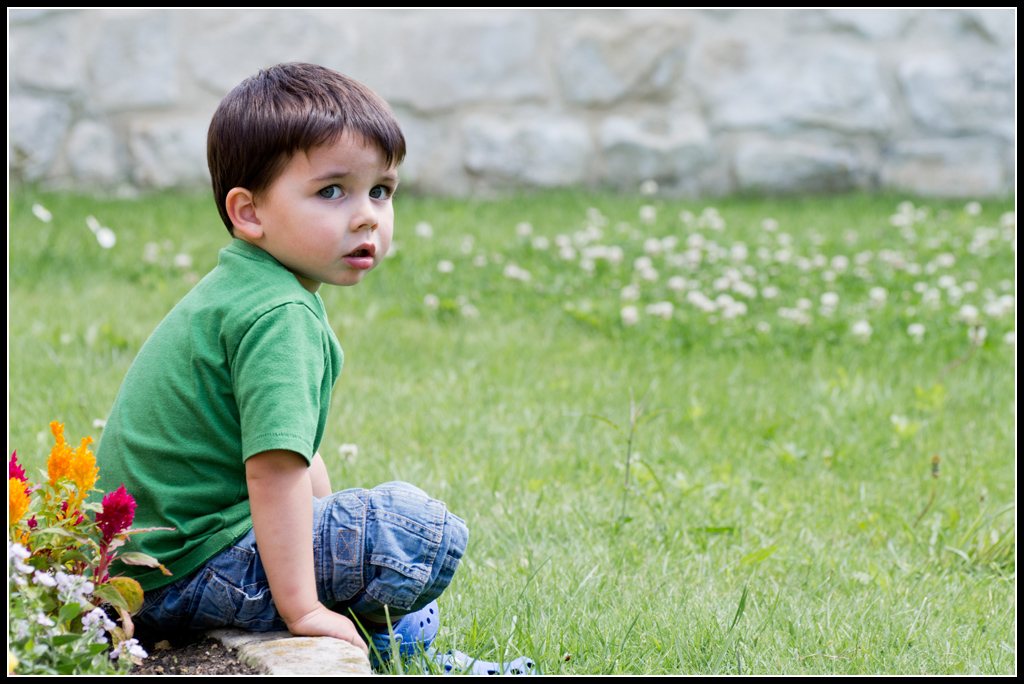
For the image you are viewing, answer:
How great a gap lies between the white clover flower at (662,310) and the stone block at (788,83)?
9.88 ft

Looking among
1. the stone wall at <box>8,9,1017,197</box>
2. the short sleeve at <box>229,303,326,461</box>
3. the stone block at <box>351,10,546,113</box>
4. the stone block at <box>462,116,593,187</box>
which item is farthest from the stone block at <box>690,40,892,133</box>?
the short sleeve at <box>229,303,326,461</box>

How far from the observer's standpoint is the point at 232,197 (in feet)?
5.76

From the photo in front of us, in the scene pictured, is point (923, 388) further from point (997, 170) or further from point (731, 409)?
point (997, 170)

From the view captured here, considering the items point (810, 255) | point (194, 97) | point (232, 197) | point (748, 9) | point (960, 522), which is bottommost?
point (960, 522)

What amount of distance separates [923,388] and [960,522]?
122 centimetres

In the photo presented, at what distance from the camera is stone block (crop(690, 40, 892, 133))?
6844 mm

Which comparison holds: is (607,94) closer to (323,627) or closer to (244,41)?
(244,41)

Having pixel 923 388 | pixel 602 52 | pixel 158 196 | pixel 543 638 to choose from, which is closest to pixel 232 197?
pixel 543 638

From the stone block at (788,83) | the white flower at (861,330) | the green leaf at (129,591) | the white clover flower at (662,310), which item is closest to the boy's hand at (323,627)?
the green leaf at (129,591)

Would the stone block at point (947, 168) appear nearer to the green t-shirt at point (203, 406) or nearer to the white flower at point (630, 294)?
the white flower at point (630, 294)

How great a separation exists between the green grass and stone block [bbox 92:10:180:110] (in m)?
0.72

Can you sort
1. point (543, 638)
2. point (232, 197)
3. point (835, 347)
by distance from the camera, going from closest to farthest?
point (232, 197), point (543, 638), point (835, 347)

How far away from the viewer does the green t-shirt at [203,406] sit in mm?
1660

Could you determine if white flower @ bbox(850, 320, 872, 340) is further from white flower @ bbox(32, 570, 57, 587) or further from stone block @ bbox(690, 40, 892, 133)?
white flower @ bbox(32, 570, 57, 587)
